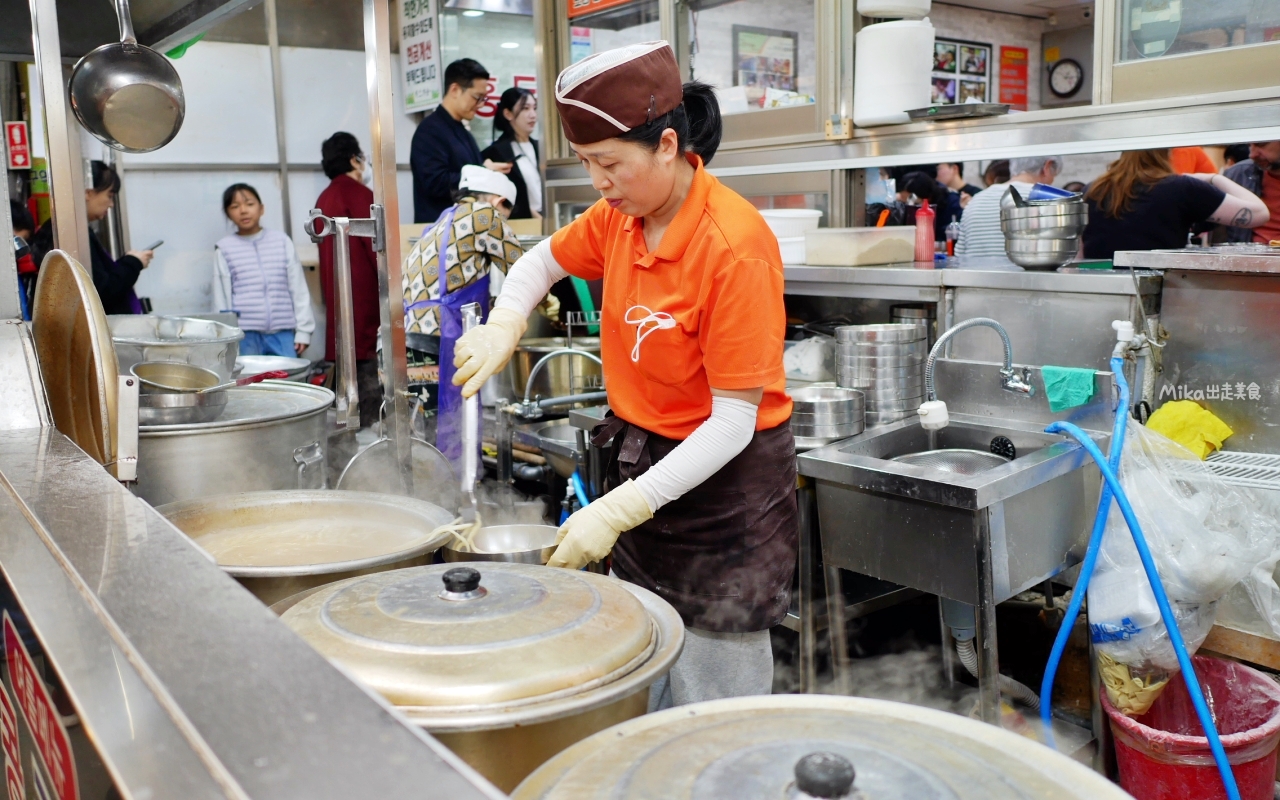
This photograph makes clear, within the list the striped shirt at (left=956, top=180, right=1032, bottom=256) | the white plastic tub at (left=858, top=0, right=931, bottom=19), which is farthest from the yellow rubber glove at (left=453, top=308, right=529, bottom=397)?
the striped shirt at (left=956, top=180, right=1032, bottom=256)

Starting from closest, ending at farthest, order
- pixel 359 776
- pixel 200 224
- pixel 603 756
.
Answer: pixel 359 776 < pixel 603 756 < pixel 200 224

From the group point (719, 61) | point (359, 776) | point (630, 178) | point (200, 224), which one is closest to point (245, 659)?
point (359, 776)

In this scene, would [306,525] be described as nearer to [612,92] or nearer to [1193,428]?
[612,92]

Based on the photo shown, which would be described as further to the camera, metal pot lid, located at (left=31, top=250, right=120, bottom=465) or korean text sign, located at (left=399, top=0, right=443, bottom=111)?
korean text sign, located at (left=399, top=0, right=443, bottom=111)

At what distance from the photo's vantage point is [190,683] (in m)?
0.68

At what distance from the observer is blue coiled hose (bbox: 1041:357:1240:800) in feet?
7.44

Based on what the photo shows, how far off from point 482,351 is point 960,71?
8.02 meters

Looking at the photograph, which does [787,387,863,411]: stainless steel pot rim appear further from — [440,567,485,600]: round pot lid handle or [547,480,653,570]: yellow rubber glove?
[440,567,485,600]: round pot lid handle

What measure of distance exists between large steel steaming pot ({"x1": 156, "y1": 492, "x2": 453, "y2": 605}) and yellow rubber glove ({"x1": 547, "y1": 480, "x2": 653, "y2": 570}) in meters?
0.21

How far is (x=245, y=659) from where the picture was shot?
2.34 feet

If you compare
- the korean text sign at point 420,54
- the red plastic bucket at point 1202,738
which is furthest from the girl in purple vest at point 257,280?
the red plastic bucket at point 1202,738

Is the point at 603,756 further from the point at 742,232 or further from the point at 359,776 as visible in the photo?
the point at 742,232

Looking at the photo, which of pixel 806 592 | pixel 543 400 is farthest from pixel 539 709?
pixel 543 400

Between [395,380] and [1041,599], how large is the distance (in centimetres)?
264
